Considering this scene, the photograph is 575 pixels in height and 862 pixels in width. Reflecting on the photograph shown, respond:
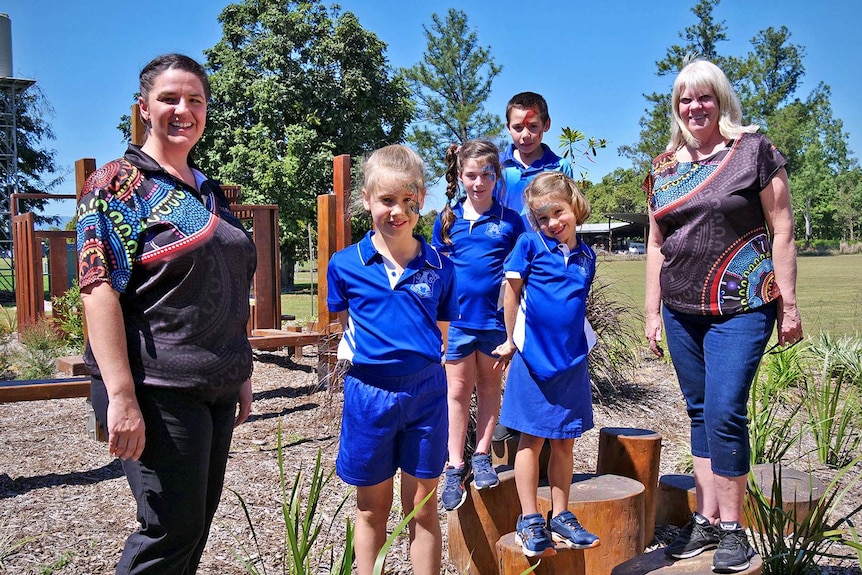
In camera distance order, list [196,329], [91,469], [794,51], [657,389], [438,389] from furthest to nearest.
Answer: [794,51], [657,389], [91,469], [438,389], [196,329]

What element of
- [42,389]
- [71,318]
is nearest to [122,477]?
[42,389]

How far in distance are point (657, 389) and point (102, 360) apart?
590 cm

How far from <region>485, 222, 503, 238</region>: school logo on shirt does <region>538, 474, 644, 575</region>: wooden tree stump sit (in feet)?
3.90

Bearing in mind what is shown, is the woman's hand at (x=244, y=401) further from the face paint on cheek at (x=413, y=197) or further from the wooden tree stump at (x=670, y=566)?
the wooden tree stump at (x=670, y=566)

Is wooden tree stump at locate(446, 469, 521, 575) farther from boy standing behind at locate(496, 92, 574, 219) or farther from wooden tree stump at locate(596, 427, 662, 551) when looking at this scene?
boy standing behind at locate(496, 92, 574, 219)

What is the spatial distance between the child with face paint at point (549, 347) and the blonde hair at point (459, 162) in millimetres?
422

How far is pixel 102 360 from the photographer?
5.94 ft

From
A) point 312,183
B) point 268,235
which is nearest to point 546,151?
point 268,235

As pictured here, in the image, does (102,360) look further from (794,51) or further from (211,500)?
(794,51)

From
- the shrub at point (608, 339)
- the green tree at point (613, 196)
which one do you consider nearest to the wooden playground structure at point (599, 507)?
the shrub at point (608, 339)

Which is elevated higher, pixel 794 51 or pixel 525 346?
pixel 794 51

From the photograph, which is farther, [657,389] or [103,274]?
[657,389]

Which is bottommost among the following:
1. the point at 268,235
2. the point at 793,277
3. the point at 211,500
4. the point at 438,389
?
the point at 211,500

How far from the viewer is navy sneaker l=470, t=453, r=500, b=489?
312 centimetres
